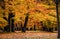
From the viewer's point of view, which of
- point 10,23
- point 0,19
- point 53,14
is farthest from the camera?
point 10,23

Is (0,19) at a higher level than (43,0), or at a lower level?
lower

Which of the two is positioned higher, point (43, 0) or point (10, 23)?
point (43, 0)

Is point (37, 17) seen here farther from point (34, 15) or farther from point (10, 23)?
point (10, 23)

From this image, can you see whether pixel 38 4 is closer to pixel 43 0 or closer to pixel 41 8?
pixel 41 8

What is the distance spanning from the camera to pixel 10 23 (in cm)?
2584

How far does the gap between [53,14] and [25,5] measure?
4140 mm

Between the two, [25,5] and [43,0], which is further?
[43,0]

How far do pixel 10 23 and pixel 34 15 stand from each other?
4959 mm

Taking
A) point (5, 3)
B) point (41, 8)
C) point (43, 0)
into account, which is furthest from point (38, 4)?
point (5, 3)

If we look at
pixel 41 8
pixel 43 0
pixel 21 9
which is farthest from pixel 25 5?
pixel 43 0

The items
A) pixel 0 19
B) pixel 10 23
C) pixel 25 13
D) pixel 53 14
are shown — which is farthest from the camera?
pixel 10 23

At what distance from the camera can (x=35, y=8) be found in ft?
71.4

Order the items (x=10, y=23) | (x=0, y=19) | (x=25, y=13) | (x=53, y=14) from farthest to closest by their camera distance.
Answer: (x=10, y=23)
(x=53, y=14)
(x=25, y=13)
(x=0, y=19)

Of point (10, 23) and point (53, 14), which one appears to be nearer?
point (53, 14)
